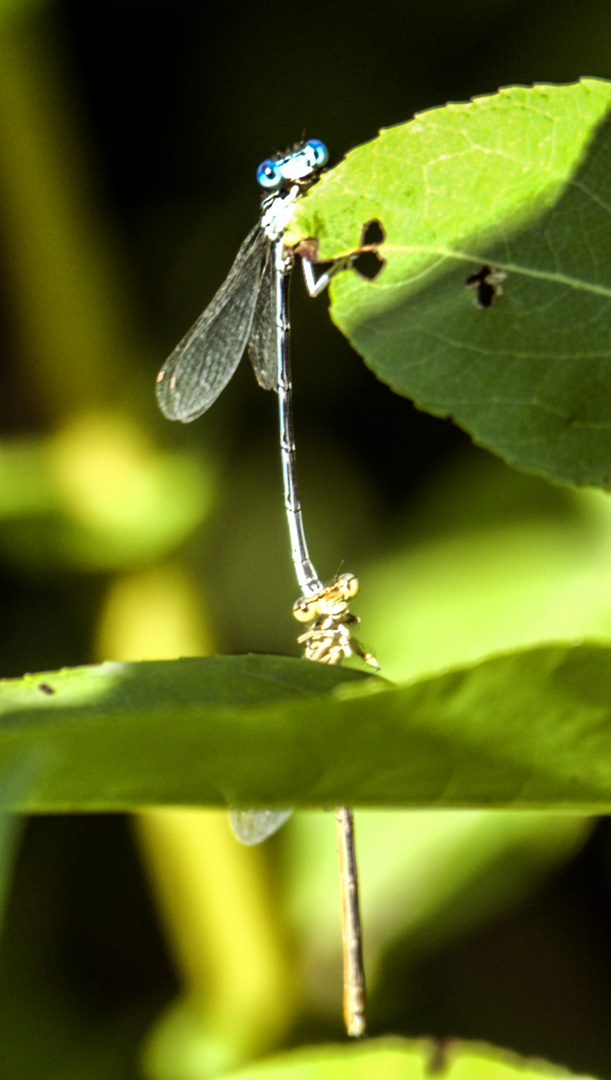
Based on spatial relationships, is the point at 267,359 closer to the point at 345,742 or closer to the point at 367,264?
the point at 367,264

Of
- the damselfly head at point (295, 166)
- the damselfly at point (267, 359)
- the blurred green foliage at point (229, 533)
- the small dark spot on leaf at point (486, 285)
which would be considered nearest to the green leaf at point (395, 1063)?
the damselfly at point (267, 359)

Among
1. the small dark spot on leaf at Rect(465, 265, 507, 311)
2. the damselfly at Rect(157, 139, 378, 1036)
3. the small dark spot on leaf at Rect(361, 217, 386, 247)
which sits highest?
the damselfly at Rect(157, 139, 378, 1036)

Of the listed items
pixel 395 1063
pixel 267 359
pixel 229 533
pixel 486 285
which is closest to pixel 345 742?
pixel 486 285

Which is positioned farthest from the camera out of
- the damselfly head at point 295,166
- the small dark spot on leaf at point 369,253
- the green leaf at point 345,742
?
the damselfly head at point 295,166

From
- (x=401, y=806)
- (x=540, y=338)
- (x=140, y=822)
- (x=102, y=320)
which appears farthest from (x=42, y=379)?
(x=401, y=806)

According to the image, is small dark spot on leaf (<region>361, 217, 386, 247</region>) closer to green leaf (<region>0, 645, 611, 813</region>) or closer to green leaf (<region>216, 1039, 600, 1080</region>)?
green leaf (<region>0, 645, 611, 813</region>)

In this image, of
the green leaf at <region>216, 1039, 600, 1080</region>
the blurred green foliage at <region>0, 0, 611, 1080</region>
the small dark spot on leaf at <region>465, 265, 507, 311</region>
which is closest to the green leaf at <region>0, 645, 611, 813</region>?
the small dark spot on leaf at <region>465, 265, 507, 311</region>

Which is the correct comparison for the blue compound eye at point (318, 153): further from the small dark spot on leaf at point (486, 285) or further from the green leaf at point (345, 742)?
the green leaf at point (345, 742)
